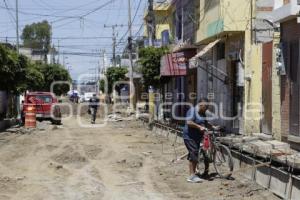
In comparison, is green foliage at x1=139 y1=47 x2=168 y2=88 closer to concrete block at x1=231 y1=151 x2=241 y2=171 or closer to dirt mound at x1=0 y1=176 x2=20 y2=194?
concrete block at x1=231 y1=151 x2=241 y2=171

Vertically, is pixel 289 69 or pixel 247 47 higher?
pixel 247 47

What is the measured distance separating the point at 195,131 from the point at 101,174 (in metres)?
2.78

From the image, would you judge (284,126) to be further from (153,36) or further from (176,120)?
(153,36)

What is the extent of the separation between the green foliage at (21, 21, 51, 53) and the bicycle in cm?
9110

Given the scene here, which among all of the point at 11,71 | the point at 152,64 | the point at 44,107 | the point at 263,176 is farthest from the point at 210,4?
the point at 44,107

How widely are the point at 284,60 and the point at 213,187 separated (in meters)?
4.96

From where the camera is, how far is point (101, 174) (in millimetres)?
15227

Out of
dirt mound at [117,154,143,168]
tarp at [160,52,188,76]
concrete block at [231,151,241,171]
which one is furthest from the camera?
tarp at [160,52,188,76]

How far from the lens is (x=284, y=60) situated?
16.4 m

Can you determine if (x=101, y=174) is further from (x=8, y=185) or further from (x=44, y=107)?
(x=44, y=107)

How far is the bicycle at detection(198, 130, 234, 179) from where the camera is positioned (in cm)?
1401

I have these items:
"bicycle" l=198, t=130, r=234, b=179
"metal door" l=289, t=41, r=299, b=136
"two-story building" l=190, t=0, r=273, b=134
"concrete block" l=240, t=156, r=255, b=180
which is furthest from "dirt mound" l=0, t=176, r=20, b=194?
"two-story building" l=190, t=0, r=273, b=134

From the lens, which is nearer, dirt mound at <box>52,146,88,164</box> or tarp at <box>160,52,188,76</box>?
dirt mound at <box>52,146,88,164</box>

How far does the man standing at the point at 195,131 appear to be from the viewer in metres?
13.7
